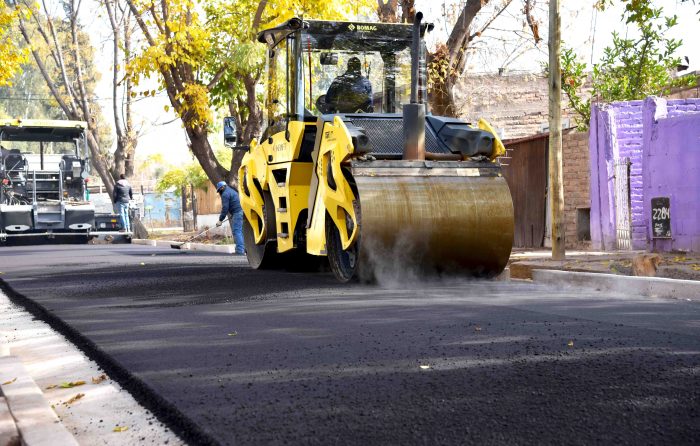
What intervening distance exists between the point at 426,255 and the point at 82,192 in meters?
19.9

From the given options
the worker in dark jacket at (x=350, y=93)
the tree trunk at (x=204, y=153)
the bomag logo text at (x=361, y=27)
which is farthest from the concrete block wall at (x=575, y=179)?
the tree trunk at (x=204, y=153)

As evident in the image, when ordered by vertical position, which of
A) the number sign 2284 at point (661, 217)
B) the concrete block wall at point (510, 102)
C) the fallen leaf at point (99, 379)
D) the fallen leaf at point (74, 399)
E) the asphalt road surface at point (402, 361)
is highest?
the concrete block wall at point (510, 102)

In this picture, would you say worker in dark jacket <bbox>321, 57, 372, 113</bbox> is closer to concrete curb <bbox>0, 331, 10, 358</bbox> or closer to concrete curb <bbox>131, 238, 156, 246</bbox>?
concrete curb <bbox>0, 331, 10, 358</bbox>

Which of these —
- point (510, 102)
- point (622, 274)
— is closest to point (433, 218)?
point (622, 274)

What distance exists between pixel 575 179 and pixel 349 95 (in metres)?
7.71

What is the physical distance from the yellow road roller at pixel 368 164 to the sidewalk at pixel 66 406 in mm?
3804

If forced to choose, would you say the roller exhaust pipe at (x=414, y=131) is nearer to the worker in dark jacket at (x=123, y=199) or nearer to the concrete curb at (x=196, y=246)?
the concrete curb at (x=196, y=246)

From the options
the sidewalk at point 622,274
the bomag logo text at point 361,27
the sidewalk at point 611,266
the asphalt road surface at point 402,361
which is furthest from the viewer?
the bomag logo text at point 361,27

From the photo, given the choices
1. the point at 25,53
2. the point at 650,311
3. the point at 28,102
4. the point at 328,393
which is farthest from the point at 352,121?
the point at 28,102

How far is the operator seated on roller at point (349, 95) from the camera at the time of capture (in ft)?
38.0

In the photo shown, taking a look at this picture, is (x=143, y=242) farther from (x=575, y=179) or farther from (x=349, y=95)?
(x=349, y=95)

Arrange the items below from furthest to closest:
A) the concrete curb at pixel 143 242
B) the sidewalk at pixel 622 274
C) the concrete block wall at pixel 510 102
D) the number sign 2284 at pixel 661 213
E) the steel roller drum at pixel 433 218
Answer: the concrete block wall at pixel 510 102 < the concrete curb at pixel 143 242 < the number sign 2284 at pixel 661 213 < the steel roller drum at pixel 433 218 < the sidewalk at pixel 622 274

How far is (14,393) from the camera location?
5.00 metres

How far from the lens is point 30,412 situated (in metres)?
4.65
